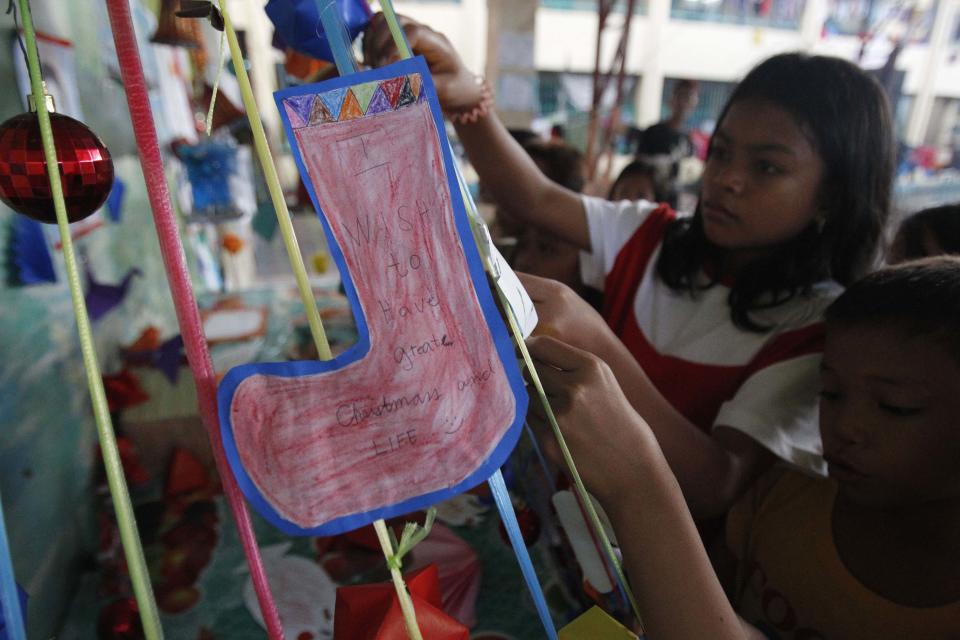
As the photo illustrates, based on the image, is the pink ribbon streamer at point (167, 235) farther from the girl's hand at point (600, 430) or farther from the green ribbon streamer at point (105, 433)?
the girl's hand at point (600, 430)

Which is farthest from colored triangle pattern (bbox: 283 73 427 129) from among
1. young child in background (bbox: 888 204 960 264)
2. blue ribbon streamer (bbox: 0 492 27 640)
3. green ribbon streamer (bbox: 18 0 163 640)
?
young child in background (bbox: 888 204 960 264)

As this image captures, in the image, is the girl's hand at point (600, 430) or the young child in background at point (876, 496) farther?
the young child in background at point (876, 496)

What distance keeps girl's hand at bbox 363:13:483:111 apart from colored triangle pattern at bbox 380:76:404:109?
0.15m

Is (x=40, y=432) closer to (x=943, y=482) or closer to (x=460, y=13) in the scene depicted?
(x=943, y=482)

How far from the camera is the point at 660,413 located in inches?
16.4

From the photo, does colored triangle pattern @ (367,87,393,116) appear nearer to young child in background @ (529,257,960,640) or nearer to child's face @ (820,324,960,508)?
Result: young child in background @ (529,257,960,640)

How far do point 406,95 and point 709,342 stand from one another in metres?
0.45

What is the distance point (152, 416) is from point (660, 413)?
62 cm

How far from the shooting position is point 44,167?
0.83 feet

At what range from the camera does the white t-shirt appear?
502mm

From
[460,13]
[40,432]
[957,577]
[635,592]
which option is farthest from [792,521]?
[460,13]

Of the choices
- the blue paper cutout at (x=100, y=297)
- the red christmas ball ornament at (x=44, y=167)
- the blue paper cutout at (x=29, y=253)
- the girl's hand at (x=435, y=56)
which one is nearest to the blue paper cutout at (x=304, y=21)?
the girl's hand at (x=435, y=56)

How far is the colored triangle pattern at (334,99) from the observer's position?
0.23 meters

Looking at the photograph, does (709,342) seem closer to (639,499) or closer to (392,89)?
(639,499)
